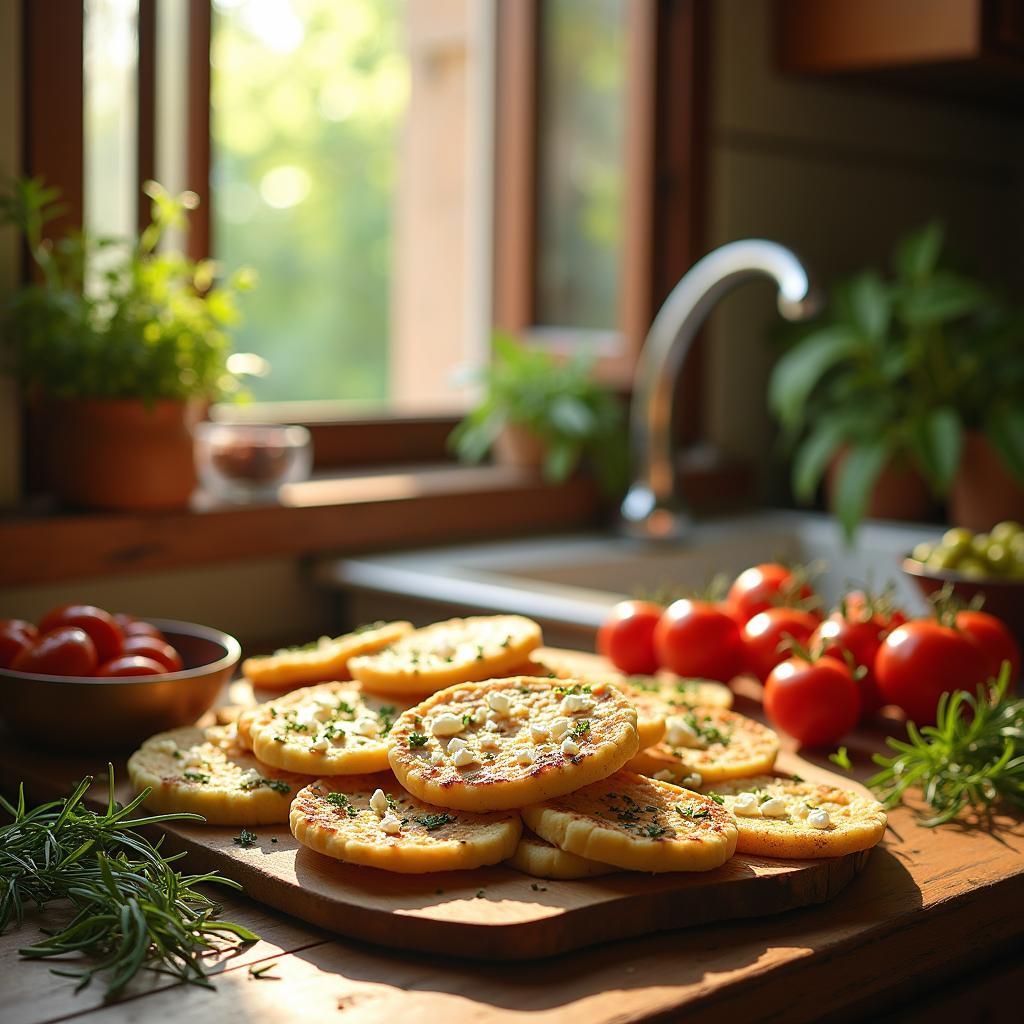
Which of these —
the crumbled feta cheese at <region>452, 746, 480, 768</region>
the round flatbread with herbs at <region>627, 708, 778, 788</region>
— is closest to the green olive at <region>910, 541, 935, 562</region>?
the round flatbread with herbs at <region>627, 708, 778, 788</region>

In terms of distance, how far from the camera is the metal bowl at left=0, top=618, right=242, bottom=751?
128 centimetres

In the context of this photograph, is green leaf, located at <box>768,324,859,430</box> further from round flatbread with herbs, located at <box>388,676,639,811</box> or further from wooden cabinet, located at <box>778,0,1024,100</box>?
round flatbread with herbs, located at <box>388,676,639,811</box>

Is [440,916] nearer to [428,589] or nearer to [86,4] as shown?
[428,589]

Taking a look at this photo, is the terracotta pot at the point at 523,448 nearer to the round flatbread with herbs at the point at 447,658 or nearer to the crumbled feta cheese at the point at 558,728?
the round flatbread with herbs at the point at 447,658

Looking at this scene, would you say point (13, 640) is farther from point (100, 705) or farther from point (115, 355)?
point (115, 355)

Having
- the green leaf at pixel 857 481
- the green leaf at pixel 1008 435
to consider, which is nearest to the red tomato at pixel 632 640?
the green leaf at pixel 857 481

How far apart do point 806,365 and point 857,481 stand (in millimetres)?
268

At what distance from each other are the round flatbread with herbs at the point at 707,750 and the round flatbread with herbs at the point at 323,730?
0.22 meters

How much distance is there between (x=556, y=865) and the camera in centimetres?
101

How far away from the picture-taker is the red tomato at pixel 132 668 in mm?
1324

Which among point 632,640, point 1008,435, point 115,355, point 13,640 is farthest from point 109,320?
point 1008,435

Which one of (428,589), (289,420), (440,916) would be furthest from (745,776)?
(289,420)

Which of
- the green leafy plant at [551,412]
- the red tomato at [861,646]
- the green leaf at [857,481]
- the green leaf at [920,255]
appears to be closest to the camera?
the red tomato at [861,646]

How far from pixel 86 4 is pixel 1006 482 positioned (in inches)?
61.8
